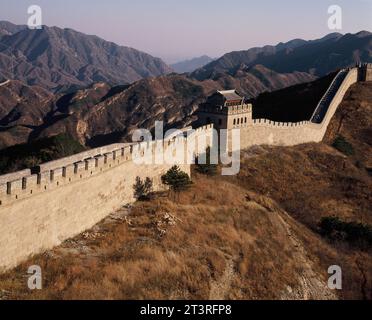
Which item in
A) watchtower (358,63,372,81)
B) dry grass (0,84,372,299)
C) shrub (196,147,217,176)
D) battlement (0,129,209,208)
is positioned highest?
watchtower (358,63,372,81)

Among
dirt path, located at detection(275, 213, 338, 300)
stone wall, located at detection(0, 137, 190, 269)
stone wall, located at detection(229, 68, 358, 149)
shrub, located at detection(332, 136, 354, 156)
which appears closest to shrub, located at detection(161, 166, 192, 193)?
stone wall, located at detection(0, 137, 190, 269)

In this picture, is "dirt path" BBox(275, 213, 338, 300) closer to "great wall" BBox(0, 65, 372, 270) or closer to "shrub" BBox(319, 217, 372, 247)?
"shrub" BBox(319, 217, 372, 247)

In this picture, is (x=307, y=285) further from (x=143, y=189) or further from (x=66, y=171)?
(x=66, y=171)

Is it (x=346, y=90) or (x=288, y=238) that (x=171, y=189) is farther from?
(x=346, y=90)

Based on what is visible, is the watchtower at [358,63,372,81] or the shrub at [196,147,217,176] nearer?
the shrub at [196,147,217,176]

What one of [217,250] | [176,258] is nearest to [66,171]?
[176,258]

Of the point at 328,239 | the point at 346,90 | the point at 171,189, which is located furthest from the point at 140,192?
the point at 346,90

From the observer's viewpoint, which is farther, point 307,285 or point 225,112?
point 225,112
